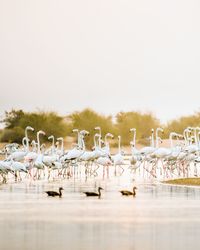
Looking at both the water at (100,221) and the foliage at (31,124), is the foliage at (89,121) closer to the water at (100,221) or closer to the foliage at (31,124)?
the foliage at (31,124)

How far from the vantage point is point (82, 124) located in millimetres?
93625

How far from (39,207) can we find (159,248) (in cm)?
712

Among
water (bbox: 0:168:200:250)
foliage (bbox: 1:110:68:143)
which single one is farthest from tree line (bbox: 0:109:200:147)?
water (bbox: 0:168:200:250)

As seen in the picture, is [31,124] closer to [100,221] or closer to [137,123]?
[137,123]

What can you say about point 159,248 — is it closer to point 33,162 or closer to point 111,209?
point 111,209

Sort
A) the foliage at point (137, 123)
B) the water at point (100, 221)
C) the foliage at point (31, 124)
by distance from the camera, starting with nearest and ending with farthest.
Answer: the water at point (100, 221) < the foliage at point (31, 124) < the foliage at point (137, 123)

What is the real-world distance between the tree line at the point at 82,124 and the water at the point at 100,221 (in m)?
58.3

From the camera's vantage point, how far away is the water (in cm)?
1526

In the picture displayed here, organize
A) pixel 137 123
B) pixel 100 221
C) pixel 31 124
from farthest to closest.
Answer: pixel 137 123
pixel 31 124
pixel 100 221

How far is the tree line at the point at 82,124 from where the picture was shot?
8788 centimetres

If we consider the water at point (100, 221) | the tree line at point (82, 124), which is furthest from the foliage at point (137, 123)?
the water at point (100, 221)

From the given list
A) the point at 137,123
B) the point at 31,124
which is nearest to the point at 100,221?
the point at 31,124

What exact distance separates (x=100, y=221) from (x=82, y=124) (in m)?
75.4

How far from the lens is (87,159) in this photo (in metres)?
40.8
